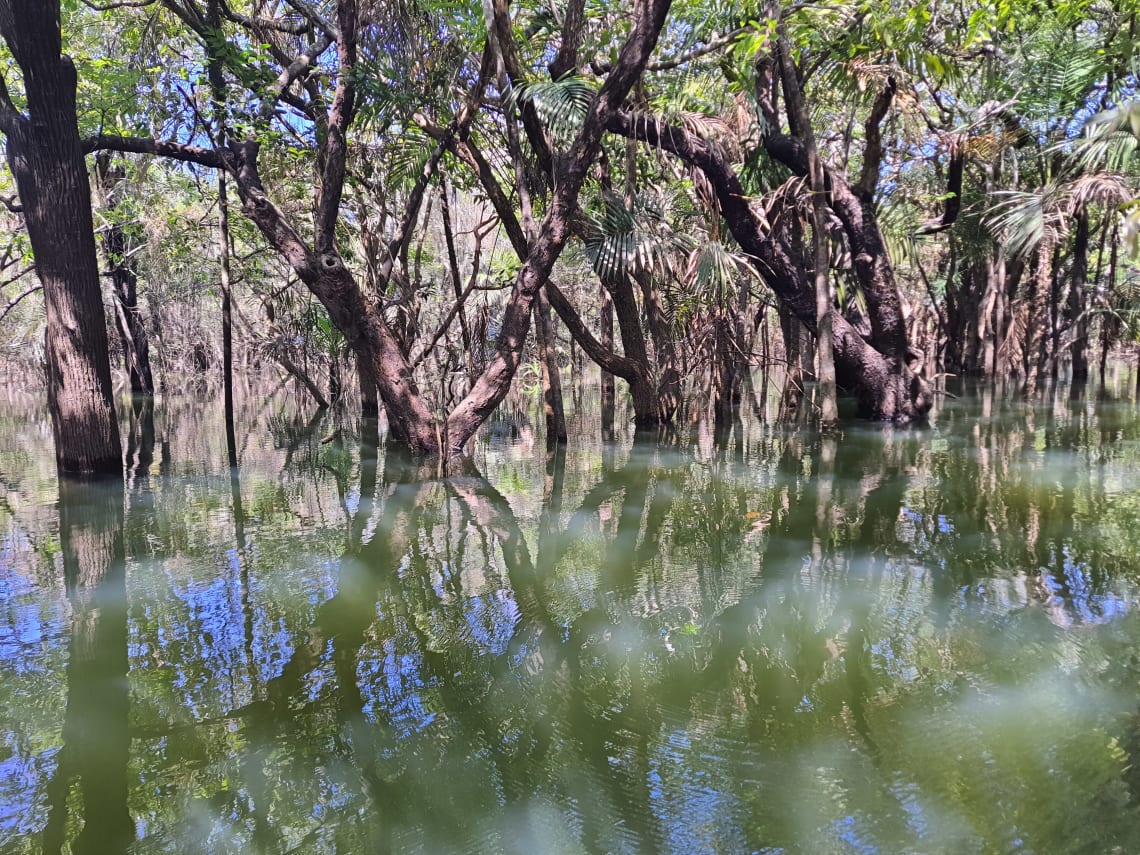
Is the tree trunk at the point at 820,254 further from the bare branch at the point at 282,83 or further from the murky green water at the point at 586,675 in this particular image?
the bare branch at the point at 282,83

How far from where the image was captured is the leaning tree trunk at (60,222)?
763 centimetres

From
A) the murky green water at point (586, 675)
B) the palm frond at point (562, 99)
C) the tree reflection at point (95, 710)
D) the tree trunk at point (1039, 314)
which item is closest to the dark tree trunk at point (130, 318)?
the palm frond at point (562, 99)

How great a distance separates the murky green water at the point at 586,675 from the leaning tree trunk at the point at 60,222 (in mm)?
1776

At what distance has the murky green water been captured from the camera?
221cm

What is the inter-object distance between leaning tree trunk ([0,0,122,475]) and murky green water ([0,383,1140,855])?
5.83 feet

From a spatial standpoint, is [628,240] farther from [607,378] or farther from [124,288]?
[124,288]

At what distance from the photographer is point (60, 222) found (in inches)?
308

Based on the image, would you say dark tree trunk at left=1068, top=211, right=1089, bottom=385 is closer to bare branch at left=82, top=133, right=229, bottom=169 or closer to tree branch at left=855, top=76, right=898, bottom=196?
tree branch at left=855, top=76, right=898, bottom=196

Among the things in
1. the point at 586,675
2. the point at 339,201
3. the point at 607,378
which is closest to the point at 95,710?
the point at 586,675

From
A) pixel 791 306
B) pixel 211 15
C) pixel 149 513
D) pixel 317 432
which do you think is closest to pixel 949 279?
pixel 791 306

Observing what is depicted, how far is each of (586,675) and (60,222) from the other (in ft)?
25.2

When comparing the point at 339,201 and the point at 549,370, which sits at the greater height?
the point at 339,201

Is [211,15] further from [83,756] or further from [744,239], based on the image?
[83,756]

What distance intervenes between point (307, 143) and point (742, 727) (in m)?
11.2
